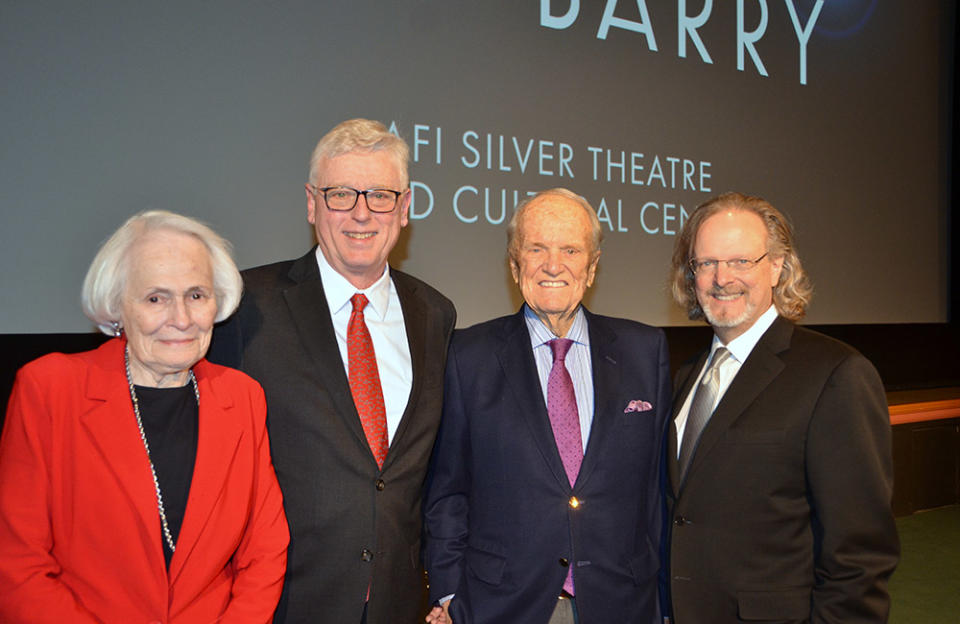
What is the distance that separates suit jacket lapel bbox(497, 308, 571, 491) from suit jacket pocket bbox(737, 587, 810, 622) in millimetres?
538

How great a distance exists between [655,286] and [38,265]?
10.9 feet

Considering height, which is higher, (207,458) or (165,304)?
(165,304)

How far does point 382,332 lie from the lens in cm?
215

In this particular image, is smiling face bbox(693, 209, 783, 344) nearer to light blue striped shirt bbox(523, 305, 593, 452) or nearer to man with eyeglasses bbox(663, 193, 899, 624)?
A: man with eyeglasses bbox(663, 193, 899, 624)

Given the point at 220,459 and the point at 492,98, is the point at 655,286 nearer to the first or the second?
the point at 492,98

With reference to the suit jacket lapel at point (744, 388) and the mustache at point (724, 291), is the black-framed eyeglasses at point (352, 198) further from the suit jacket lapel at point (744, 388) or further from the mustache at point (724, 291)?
the suit jacket lapel at point (744, 388)

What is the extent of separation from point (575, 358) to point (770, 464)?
61cm

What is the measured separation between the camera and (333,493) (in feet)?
6.33

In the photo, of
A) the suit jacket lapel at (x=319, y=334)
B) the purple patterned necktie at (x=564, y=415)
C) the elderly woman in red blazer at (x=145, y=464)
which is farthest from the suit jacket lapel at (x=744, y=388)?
the elderly woman in red blazer at (x=145, y=464)

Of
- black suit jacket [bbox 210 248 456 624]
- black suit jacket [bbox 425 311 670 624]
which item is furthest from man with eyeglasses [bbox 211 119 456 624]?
black suit jacket [bbox 425 311 670 624]

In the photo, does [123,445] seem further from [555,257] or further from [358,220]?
[555,257]

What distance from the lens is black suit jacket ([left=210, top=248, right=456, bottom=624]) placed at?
1.93 m

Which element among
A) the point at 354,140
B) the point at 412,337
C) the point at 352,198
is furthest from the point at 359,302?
the point at 354,140

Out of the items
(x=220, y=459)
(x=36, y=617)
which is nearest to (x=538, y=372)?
(x=220, y=459)
